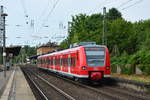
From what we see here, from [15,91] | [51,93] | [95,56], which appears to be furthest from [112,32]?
[15,91]

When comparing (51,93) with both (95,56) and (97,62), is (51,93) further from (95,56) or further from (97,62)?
(95,56)

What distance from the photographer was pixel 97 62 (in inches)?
867

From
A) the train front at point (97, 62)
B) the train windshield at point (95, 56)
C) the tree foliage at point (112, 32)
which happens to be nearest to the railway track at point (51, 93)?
the train front at point (97, 62)

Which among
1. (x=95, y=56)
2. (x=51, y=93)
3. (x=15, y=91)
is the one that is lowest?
(x=51, y=93)

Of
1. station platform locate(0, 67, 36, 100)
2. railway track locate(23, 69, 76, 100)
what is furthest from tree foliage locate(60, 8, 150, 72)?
station platform locate(0, 67, 36, 100)

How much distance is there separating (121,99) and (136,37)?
53.0 metres

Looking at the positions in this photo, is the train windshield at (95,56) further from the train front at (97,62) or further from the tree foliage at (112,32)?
the tree foliage at (112,32)

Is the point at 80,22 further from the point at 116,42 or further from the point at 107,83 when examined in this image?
the point at 107,83

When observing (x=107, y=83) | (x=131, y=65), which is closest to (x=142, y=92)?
(x=107, y=83)

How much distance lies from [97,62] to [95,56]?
1.46 feet

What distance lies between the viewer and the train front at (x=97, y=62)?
21750 mm

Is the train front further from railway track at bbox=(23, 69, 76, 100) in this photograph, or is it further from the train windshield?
railway track at bbox=(23, 69, 76, 100)

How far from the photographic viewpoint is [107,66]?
22.2 m

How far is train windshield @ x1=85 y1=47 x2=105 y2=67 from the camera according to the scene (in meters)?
22.0
